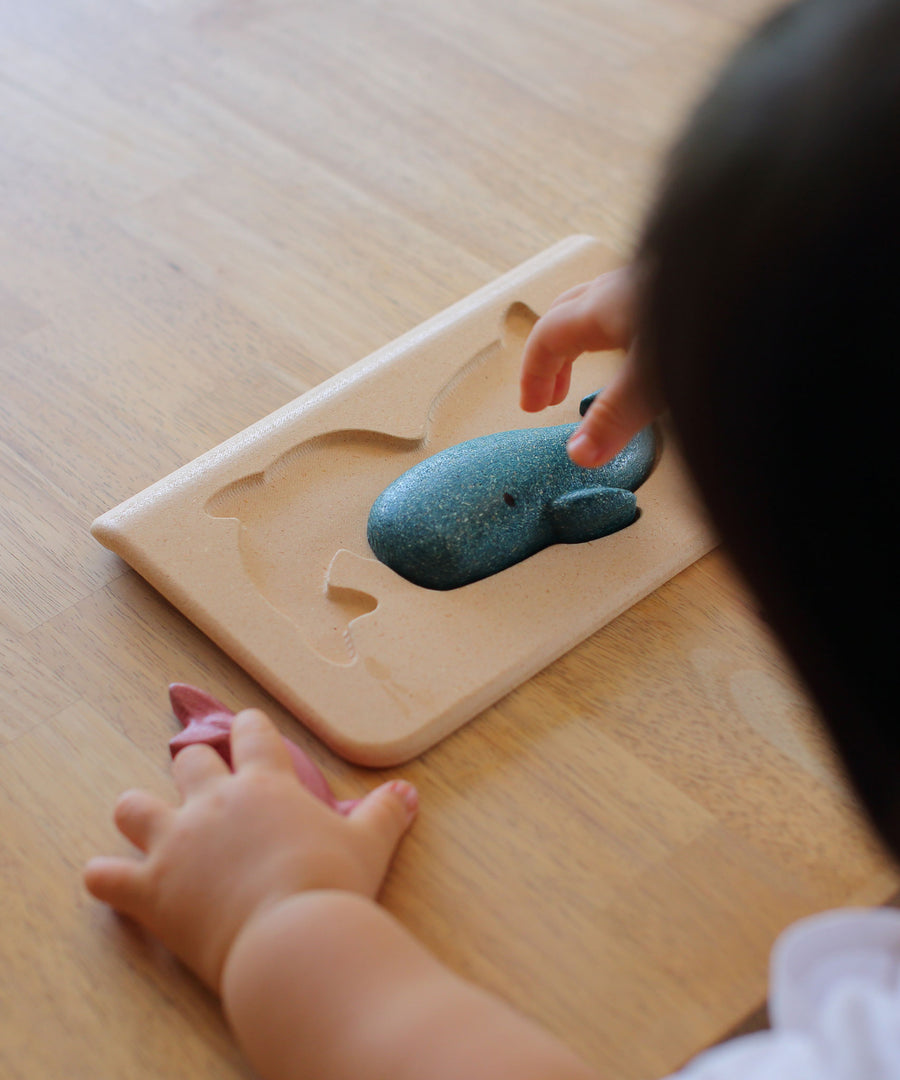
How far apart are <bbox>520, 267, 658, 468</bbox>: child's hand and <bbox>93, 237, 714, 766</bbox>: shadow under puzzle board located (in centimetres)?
5

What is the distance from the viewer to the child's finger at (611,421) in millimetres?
356

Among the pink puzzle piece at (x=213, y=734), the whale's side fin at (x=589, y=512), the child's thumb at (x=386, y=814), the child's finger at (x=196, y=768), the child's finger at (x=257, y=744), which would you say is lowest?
the child's thumb at (x=386, y=814)

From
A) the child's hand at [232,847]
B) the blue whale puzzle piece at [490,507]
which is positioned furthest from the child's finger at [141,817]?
the blue whale puzzle piece at [490,507]

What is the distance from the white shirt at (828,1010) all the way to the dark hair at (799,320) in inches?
3.8

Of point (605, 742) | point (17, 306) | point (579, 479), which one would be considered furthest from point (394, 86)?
point (605, 742)

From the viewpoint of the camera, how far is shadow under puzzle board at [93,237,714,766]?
1.28 feet

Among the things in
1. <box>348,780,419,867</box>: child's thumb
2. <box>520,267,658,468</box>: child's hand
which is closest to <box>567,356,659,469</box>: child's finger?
<box>520,267,658,468</box>: child's hand

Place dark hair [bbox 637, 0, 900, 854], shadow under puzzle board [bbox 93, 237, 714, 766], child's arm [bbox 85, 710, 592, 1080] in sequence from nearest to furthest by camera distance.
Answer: dark hair [bbox 637, 0, 900, 854], child's arm [bbox 85, 710, 592, 1080], shadow under puzzle board [bbox 93, 237, 714, 766]

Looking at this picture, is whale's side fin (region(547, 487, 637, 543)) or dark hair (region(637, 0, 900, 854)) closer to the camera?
dark hair (region(637, 0, 900, 854))

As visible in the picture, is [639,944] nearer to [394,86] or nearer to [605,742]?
[605,742]

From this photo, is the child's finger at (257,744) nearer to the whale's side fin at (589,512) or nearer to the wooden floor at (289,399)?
the wooden floor at (289,399)

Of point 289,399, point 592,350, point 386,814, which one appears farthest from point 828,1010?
point 289,399

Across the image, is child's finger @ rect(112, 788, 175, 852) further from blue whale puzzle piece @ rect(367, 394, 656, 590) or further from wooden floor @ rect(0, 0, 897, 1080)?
blue whale puzzle piece @ rect(367, 394, 656, 590)

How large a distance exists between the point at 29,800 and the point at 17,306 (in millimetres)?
314
